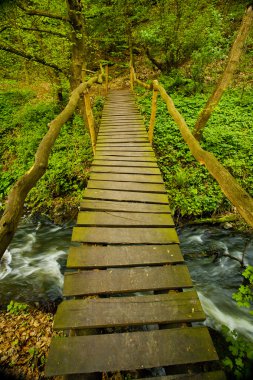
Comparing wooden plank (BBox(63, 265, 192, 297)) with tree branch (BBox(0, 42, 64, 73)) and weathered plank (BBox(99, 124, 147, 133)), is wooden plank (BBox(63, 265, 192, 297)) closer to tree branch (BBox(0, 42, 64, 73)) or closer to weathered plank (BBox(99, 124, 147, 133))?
weathered plank (BBox(99, 124, 147, 133))

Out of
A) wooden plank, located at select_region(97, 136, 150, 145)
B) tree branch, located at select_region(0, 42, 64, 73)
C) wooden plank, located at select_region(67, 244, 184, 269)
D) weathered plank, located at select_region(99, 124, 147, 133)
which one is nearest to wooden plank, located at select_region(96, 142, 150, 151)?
wooden plank, located at select_region(97, 136, 150, 145)

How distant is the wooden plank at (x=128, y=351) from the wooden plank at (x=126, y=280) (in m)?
0.48

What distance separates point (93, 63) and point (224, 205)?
13.2 metres

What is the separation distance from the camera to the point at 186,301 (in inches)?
98.5

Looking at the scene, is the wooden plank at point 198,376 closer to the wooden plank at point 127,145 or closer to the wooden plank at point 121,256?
the wooden plank at point 121,256

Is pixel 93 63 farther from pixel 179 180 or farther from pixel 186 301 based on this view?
pixel 186 301

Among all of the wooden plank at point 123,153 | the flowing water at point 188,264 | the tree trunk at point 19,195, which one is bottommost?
the flowing water at point 188,264

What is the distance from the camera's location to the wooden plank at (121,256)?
115 inches

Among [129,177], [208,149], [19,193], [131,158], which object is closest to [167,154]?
[208,149]

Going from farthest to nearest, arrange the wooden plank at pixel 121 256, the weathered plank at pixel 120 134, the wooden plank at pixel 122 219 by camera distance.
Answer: the weathered plank at pixel 120 134 → the wooden plank at pixel 122 219 → the wooden plank at pixel 121 256

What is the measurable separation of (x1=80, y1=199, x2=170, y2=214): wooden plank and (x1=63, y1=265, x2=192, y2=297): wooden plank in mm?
1240

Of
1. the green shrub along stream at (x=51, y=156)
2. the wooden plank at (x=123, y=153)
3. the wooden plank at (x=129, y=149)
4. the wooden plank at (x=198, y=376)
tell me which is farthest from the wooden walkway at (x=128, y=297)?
the green shrub along stream at (x=51, y=156)

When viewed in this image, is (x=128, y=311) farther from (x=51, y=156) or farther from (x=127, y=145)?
(x=51, y=156)

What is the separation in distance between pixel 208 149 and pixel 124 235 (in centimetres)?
530
